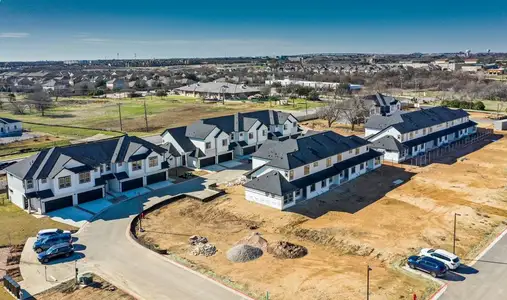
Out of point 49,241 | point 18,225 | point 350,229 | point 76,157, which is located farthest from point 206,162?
point 49,241

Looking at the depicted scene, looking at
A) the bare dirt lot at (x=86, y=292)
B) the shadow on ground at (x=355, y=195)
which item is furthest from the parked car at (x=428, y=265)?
the bare dirt lot at (x=86, y=292)

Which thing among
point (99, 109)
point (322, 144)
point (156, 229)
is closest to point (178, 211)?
point (156, 229)

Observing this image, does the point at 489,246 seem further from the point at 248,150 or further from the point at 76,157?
the point at 76,157

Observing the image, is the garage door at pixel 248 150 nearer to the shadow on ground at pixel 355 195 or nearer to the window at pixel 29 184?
the shadow on ground at pixel 355 195

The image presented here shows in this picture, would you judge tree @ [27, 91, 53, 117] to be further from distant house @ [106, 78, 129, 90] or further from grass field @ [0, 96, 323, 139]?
distant house @ [106, 78, 129, 90]

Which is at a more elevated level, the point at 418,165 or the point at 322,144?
the point at 322,144

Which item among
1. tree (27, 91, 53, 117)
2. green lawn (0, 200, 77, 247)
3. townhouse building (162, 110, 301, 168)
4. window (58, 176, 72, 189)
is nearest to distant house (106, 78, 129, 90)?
tree (27, 91, 53, 117)

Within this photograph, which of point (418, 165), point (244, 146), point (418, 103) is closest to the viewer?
point (418, 165)

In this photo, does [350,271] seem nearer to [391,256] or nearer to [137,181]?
[391,256]
